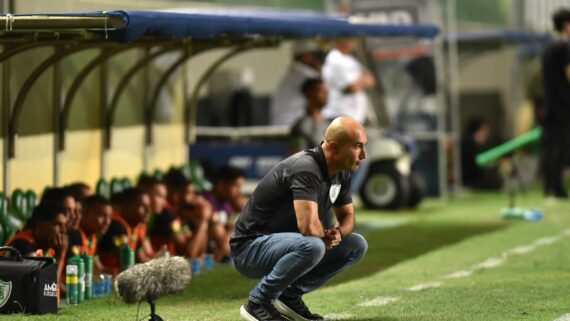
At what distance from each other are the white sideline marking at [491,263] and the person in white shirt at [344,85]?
4910mm

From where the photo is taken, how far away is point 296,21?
13188 millimetres

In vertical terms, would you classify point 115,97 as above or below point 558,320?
above

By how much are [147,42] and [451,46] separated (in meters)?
9.81

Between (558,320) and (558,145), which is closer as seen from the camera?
(558,320)

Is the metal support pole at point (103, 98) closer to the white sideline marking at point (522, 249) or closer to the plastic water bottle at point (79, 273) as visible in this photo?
the plastic water bottle at point (79, 273)

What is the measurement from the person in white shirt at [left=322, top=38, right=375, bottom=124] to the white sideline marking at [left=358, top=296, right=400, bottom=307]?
737 centimetres

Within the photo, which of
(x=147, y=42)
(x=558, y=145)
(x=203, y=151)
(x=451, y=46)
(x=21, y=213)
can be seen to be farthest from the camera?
(x=451, y=46)

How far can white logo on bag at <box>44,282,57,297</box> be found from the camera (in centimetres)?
976

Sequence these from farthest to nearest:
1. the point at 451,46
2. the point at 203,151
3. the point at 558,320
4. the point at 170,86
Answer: the point at 451,46
the point at 203,151
the point at 170,86
the point at 558,320

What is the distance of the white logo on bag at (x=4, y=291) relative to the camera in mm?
9711

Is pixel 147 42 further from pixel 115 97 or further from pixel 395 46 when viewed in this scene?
pixel 395 46

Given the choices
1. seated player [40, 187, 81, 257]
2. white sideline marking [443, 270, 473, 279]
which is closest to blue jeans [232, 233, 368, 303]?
seated player [40, 187, 81, 257]

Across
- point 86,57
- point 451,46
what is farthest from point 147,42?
point 451,46

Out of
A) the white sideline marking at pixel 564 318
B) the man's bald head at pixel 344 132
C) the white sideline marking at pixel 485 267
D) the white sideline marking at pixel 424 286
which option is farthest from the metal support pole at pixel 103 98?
the white sideline marking at pixel 564 318
